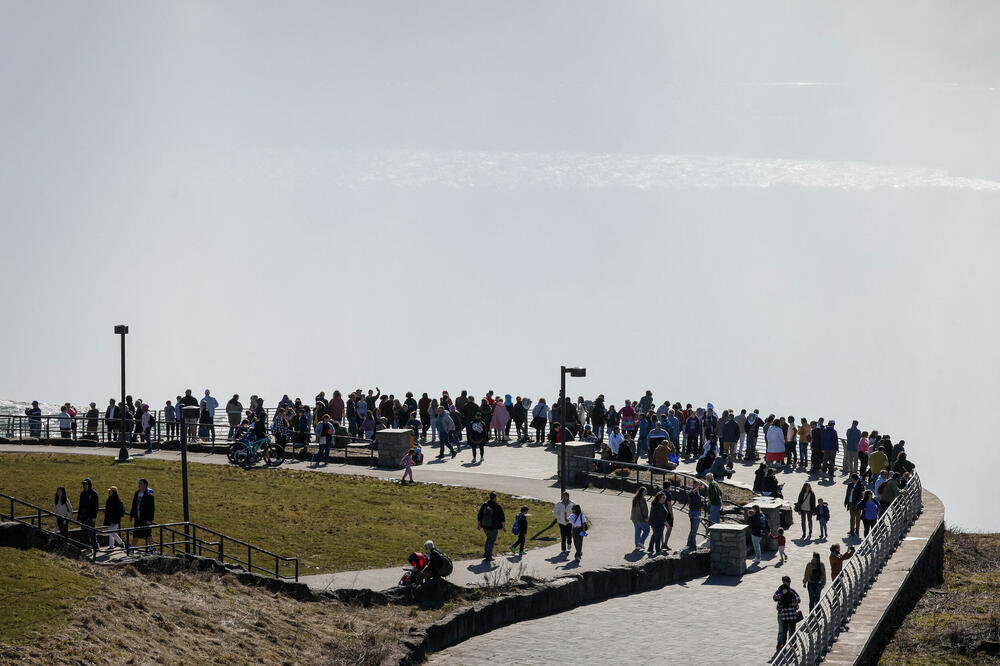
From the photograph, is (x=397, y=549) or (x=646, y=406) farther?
(x=646, y=406)

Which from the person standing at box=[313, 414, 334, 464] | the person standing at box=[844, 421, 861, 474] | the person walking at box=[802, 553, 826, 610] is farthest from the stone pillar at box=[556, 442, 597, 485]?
the person walking at box=[802, 553, 826, 610]

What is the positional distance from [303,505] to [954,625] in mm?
14410

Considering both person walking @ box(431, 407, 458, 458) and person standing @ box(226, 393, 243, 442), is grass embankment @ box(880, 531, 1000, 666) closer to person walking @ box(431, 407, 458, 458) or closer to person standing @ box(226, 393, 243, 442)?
person walking @ box(431, 407, 458, 458)

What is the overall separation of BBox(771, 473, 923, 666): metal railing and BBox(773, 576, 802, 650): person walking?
16cm

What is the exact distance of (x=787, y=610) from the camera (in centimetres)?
1816

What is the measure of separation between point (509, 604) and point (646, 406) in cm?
1907

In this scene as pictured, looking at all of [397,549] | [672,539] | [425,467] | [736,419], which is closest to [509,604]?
[397,549]

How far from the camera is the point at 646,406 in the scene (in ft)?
127

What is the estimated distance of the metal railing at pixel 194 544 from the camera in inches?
801

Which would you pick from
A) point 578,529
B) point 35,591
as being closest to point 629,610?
point 578,529

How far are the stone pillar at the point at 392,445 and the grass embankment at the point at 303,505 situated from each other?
2.25 metres

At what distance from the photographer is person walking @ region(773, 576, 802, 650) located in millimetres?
18125

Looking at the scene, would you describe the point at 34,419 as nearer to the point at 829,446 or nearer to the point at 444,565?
the point at 444,565

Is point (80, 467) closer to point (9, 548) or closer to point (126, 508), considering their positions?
point (126, 508)
